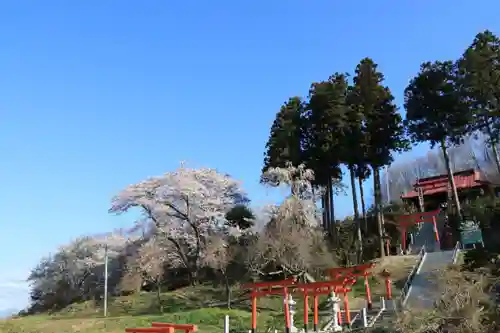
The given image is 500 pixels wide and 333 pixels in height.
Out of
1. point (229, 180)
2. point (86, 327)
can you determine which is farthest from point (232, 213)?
point (86, 327)

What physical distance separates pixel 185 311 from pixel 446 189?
23.5 meters

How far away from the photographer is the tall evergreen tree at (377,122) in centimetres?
3095

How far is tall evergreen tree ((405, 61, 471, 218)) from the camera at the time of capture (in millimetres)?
27812

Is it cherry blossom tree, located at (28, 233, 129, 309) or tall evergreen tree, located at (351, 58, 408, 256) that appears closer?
tall evergreen tree, located at (351, 58, 408, 256)

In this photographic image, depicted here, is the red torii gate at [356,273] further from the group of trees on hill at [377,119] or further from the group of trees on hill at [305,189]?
the group of trees on hill at [377,119]

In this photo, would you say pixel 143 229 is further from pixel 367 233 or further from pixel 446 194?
pixel 446 194

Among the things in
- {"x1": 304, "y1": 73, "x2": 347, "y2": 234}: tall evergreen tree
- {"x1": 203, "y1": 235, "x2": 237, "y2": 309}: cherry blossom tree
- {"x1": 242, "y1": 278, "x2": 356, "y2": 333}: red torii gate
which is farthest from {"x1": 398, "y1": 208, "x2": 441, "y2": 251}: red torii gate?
{"x1": 242, "y1": 278, "x2": 356, "y2": 333}: red torii gate

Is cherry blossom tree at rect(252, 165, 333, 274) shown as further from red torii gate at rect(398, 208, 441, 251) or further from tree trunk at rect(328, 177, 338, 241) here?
red torii gate at rect(398, 208, 441, 251)

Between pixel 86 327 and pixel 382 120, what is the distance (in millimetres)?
21894

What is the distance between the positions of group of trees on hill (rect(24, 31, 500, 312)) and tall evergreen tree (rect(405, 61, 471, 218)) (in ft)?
0.20

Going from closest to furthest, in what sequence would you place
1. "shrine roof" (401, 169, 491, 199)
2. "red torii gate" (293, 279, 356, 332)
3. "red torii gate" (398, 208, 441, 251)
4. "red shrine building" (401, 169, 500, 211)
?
"red torii gate" (293, 279, 356, 332) → "red torii gate" (398, 208, 441, 251) → "red shrine building" (401, 169, 500, 211) → "shrine roof" (401, 169, 491, 199)

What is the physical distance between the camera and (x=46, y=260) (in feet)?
134

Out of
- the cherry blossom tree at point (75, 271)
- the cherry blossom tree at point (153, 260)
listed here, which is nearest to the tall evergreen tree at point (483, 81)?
the cherry blossom tree at point (153, 260)

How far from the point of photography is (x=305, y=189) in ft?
101
